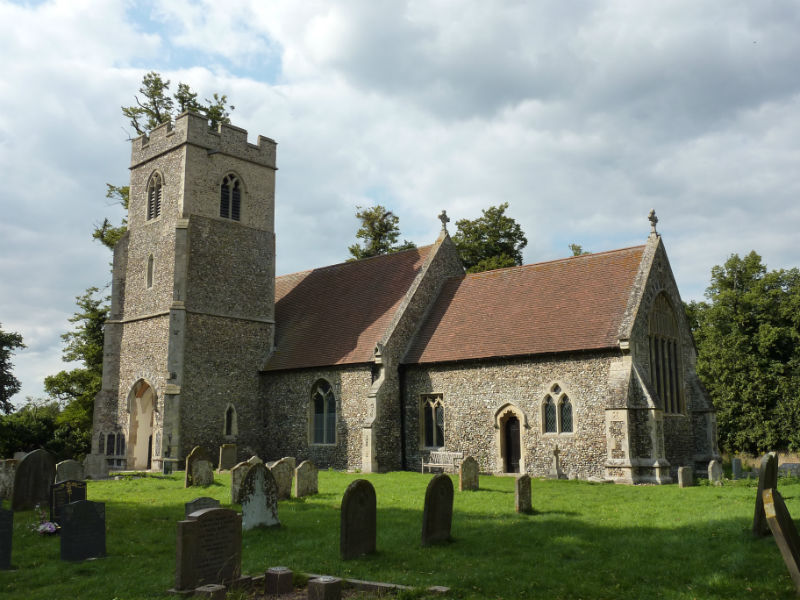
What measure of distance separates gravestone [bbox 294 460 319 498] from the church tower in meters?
8.97

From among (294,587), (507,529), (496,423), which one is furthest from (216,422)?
(294,587)

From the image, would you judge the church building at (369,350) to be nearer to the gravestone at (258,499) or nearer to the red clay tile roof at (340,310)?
the red clay tile roof at (340,310)

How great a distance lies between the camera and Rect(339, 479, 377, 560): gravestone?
893cm

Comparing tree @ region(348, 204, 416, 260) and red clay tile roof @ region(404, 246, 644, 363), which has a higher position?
tree @ region(348, 204, 416, 260)

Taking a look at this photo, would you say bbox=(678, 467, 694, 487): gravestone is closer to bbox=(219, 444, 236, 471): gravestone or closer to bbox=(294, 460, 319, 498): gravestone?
bbox=(294, 460, 319, 498): gravestone

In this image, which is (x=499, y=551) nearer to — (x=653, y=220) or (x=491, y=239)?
(x=653, y=220)

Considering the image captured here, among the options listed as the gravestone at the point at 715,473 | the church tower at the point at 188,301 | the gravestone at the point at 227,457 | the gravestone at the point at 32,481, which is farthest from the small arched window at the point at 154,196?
the gravestone at the point at 715,473

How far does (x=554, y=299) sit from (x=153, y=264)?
1440cm

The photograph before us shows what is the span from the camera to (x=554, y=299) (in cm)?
2192

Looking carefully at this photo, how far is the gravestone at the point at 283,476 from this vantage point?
1448 cm

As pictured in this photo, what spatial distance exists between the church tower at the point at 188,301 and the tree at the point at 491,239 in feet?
48.6

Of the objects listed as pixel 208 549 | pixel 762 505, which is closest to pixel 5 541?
pixel 208 549

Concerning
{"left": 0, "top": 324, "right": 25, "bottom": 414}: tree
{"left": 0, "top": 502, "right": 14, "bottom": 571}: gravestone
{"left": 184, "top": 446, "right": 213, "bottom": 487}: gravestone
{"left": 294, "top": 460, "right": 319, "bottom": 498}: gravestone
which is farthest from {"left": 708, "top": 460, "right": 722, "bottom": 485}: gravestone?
{"left": 0, "top": 324, "right": 25, "bottom": 414}: tree

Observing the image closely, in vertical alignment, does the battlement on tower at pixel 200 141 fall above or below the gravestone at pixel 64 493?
above
